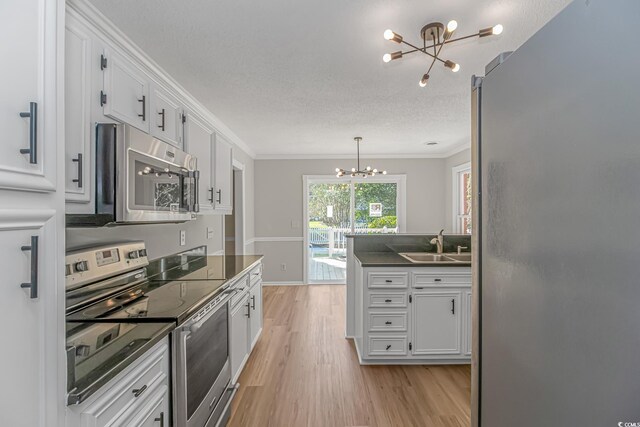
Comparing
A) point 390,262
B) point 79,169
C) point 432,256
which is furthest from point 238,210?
point 79,169

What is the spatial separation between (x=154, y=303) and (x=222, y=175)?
1.68 m

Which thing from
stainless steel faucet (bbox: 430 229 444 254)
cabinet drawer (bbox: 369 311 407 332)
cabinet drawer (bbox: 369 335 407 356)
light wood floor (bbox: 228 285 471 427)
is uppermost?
stainless steel faucet (bbox: 430 229 444 254)

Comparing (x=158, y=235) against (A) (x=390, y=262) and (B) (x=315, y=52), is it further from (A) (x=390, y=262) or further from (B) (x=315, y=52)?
(A) (x=390, y=262)

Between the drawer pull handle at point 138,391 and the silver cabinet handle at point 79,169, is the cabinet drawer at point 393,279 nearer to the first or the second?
the drawer pull handle at point 138,391

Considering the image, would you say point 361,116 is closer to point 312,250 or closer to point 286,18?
point 286,18

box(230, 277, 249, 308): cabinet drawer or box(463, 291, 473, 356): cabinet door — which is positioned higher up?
box(230, 277, 249, 308): cabinet drawer

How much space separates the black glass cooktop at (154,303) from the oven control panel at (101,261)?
14cm

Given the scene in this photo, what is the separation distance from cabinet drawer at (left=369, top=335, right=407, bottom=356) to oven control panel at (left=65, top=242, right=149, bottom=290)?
1964 millimetres

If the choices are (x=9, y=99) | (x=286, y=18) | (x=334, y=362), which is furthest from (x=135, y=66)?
(x=334, y=362)

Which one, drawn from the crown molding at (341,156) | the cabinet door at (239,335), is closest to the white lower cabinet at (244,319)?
the cabinet door at (239,335)

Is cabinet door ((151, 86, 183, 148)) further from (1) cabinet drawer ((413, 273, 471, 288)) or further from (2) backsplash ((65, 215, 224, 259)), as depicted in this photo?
(1) cabinet drawer ((413, 273, 471, 288))

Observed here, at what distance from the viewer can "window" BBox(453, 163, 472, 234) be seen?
16.7 ft

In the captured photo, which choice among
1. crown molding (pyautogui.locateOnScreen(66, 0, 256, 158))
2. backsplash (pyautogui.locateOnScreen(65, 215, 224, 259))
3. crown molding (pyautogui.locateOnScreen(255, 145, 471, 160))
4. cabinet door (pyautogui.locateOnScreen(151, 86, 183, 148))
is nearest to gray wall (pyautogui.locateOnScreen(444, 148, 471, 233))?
crown molding (pyautogui.locateOnScreen(255, 145, 471, 160))

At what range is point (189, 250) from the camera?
2910 mm
